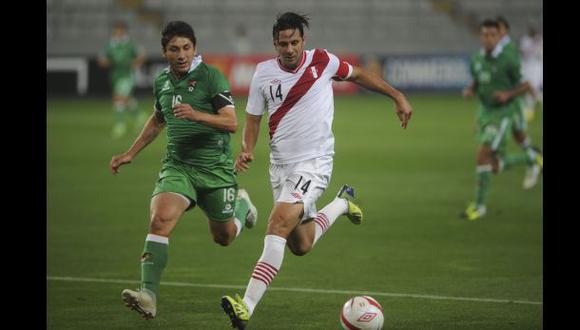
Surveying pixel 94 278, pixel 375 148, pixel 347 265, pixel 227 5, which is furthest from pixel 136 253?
pixel 227 5

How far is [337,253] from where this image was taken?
36.9ft

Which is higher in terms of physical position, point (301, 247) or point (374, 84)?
point (374, 84)

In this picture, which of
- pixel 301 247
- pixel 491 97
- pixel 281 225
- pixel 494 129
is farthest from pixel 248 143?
pixel 491 97

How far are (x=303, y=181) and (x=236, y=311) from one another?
54.0 inches

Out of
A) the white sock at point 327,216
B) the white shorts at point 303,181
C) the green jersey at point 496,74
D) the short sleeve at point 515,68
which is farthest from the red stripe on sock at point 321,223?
the short sleeve at point 515,68

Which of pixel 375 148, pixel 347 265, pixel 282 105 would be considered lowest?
pixel 375 148

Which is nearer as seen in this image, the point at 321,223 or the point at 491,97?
the point at 321,223

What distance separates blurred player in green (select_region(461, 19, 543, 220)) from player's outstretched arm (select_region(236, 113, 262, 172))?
228 inches

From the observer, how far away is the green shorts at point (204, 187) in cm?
828

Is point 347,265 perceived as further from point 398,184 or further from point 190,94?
point 398,184

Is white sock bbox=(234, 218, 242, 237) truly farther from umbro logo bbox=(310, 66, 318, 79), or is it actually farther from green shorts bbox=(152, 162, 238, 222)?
umbro logo bbox=(310, 66, 318, 79)

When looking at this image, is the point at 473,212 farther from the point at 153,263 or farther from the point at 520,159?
the point at 153,263
